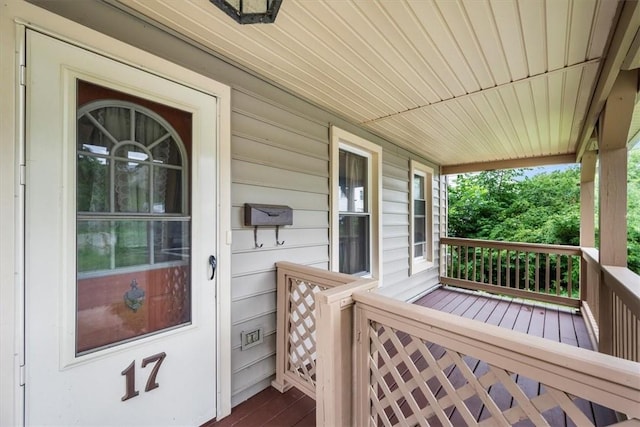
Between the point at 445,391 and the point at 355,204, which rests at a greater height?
the point at 355,204

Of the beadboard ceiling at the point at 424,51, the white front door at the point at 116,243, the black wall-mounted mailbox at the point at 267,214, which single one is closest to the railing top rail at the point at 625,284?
the beadboard ceiling at the point at 424,51

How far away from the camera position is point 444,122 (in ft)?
9.98

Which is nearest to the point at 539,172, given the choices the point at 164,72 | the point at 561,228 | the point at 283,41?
the point at 561,228

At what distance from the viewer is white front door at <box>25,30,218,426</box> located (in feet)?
3.84

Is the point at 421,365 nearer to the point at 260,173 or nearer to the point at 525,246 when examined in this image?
the point at 260,173

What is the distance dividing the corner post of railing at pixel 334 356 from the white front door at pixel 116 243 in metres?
0.81

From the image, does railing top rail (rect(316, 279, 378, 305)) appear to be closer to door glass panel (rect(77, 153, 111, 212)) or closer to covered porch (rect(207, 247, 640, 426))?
covered porch (rect(207, 247, 640, 426))

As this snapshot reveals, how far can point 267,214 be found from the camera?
2006mm

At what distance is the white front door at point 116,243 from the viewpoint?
117 centimetres

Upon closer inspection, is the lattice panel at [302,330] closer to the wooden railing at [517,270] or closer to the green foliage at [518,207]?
the wooden railing at [517,270]

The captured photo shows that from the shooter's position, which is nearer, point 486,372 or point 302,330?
point 486,372

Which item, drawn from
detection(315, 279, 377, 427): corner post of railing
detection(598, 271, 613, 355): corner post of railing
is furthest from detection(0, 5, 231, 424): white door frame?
detection(598, 271, 613, 355): corner post of railing

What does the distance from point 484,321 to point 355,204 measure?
2.48 m

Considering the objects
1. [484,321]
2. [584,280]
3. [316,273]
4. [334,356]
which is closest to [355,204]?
[316,273]
